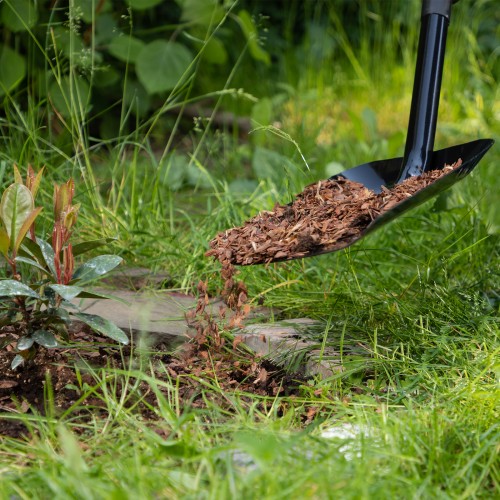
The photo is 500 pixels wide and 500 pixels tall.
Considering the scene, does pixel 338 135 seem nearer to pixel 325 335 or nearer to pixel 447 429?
pixel 325 335

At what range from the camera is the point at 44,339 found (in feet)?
5.26

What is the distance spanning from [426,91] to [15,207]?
109 centimetres

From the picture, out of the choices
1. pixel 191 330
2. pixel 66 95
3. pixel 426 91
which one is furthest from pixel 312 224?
pixel 66 95

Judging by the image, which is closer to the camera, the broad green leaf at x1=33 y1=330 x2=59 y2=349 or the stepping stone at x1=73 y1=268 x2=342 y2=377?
the broad green leaf at x1=33 y1=330 x2=59 y2=349

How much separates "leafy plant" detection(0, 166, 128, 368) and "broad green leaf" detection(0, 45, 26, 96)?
1.42m

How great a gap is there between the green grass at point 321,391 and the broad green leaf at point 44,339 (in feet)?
0.38

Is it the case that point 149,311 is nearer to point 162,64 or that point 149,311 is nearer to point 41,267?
point 41,267

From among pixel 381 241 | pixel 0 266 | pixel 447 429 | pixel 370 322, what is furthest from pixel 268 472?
pixel 381 241

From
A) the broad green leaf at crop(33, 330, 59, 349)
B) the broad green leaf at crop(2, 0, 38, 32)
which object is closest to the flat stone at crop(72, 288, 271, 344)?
the broad green leaf at crop(33, 330, 59, 349)

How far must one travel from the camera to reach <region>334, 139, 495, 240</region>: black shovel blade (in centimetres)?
162

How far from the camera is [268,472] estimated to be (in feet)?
3.86

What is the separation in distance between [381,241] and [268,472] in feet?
5.16

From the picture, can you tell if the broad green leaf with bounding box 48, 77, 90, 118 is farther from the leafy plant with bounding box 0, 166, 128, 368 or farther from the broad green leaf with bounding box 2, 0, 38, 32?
the leafy plant with bounding box 0, 166, 128, 368

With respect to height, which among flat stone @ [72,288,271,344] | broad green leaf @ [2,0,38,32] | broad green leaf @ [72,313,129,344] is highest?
broad green leaf @ [2,0,38,32]
